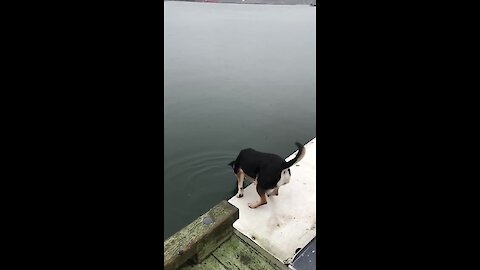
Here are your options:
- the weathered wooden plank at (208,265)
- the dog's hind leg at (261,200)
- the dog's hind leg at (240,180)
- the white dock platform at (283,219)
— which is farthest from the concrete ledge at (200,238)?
the dog's hind leg at (240,180)

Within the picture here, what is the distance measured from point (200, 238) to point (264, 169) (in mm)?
1598

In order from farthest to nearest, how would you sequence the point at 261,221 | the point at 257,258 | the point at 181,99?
the point at 181,99, the point at 261,221, the point at 257,258

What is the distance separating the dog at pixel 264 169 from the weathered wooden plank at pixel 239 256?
126 cm

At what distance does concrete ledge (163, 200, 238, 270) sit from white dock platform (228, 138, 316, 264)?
116cm

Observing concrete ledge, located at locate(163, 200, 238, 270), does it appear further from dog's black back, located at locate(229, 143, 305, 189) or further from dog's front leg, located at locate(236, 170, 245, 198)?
dog's front leg, located at locate(236, 170, 245, 198)

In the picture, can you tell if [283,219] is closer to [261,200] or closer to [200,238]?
[261,200]

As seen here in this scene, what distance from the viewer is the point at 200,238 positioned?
2.44 metres

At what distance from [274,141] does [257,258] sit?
3658 millimetres

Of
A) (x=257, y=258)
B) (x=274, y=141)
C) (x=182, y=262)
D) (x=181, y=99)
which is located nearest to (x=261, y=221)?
(x=257, y=258)

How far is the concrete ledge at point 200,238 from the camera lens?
2.34m
